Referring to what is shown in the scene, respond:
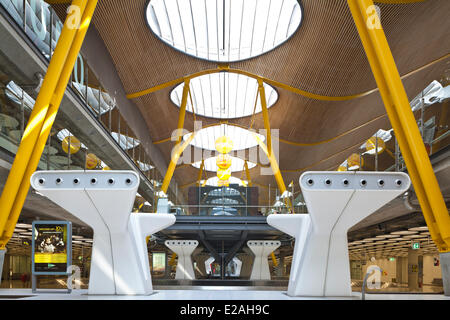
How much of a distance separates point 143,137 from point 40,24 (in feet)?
82.4

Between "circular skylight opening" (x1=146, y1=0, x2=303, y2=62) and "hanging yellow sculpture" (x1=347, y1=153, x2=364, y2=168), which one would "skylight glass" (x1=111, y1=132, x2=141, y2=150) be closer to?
"circular skylight opening" (x1=146, y1=0, x2=303, y2=62)

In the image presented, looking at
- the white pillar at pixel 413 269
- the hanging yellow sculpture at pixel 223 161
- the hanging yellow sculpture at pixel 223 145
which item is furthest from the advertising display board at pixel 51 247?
the white pillar at pixel 413 269

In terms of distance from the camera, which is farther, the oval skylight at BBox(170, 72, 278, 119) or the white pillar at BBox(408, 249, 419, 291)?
the oval skylight at BBox(170, 72, 278, 119)

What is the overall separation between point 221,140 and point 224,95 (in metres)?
20.5

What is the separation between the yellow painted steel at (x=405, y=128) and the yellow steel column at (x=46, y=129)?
7.60m

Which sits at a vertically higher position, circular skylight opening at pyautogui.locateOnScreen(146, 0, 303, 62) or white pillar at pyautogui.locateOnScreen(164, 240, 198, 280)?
circular skylight opening at pyautogui.locateOnScreen(146, 0, 303, 62)

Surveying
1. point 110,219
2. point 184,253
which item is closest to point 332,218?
point 110,219

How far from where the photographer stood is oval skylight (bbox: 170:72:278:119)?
4069cm

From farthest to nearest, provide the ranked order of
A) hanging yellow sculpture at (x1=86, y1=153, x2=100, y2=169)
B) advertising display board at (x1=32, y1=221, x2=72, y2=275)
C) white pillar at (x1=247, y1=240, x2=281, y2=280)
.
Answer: white pillar at (x1=247, y1=240, x2=281, y2=280) → hanging yellow sculpture at (x1=86, y1=153, x2=100, y2=169) → advertising display board at (x1=32, y1=221, x2=72, y2=275)

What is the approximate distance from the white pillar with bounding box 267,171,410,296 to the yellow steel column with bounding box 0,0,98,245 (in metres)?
6.49

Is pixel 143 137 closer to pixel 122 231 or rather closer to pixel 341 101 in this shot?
pixel 341 101

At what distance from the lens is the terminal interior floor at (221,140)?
851 centimetres

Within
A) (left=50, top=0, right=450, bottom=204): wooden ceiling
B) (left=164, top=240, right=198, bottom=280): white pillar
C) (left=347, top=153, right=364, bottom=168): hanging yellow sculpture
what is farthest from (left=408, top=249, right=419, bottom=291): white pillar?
(left=347, top=153, right=364, bottom=168): hanging yellow sculpture
